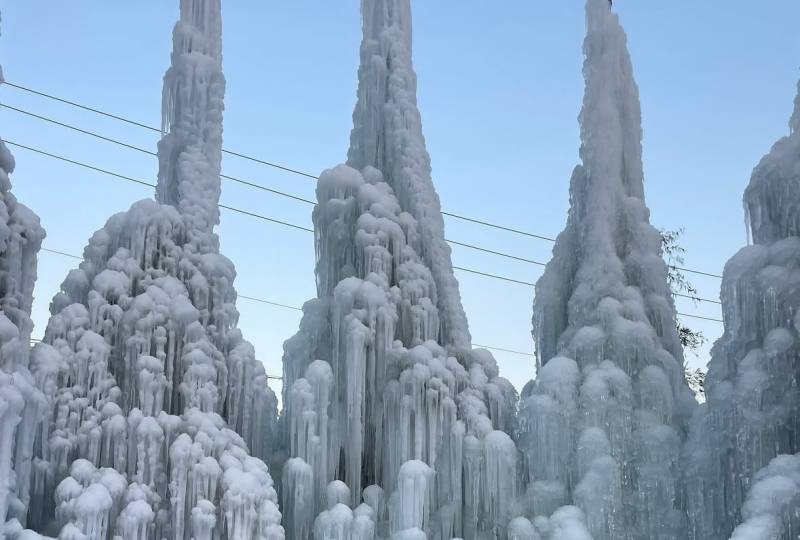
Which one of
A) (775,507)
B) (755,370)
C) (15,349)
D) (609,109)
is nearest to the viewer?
(775,507)

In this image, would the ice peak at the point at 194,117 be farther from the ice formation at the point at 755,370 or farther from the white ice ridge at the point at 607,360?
the ice formation at the point at 755,370

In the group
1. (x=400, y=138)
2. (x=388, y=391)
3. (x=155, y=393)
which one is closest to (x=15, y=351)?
(x=155, y=393)

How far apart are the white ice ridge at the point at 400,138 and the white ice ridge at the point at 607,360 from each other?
1.35 metres

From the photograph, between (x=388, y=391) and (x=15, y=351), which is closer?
(x=15, y=351)

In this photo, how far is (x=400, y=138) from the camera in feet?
48.3

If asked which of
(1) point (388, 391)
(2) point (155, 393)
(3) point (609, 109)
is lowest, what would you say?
(2) point (155, 393)

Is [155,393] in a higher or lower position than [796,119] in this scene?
lower

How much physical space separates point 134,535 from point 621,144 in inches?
334

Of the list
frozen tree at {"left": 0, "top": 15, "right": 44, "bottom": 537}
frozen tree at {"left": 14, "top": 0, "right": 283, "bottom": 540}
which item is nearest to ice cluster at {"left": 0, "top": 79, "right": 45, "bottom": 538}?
frozen tree at {"left": 0, "top": 15, "right": 44, "bottom": 537}

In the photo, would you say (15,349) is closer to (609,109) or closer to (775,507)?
(775,507)

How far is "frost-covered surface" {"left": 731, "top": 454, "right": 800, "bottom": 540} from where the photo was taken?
10391 mm

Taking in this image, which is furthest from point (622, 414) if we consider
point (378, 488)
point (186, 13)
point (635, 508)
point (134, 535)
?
point (186, 13)

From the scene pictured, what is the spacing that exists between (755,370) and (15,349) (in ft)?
26.3

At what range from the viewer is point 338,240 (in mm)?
13969
